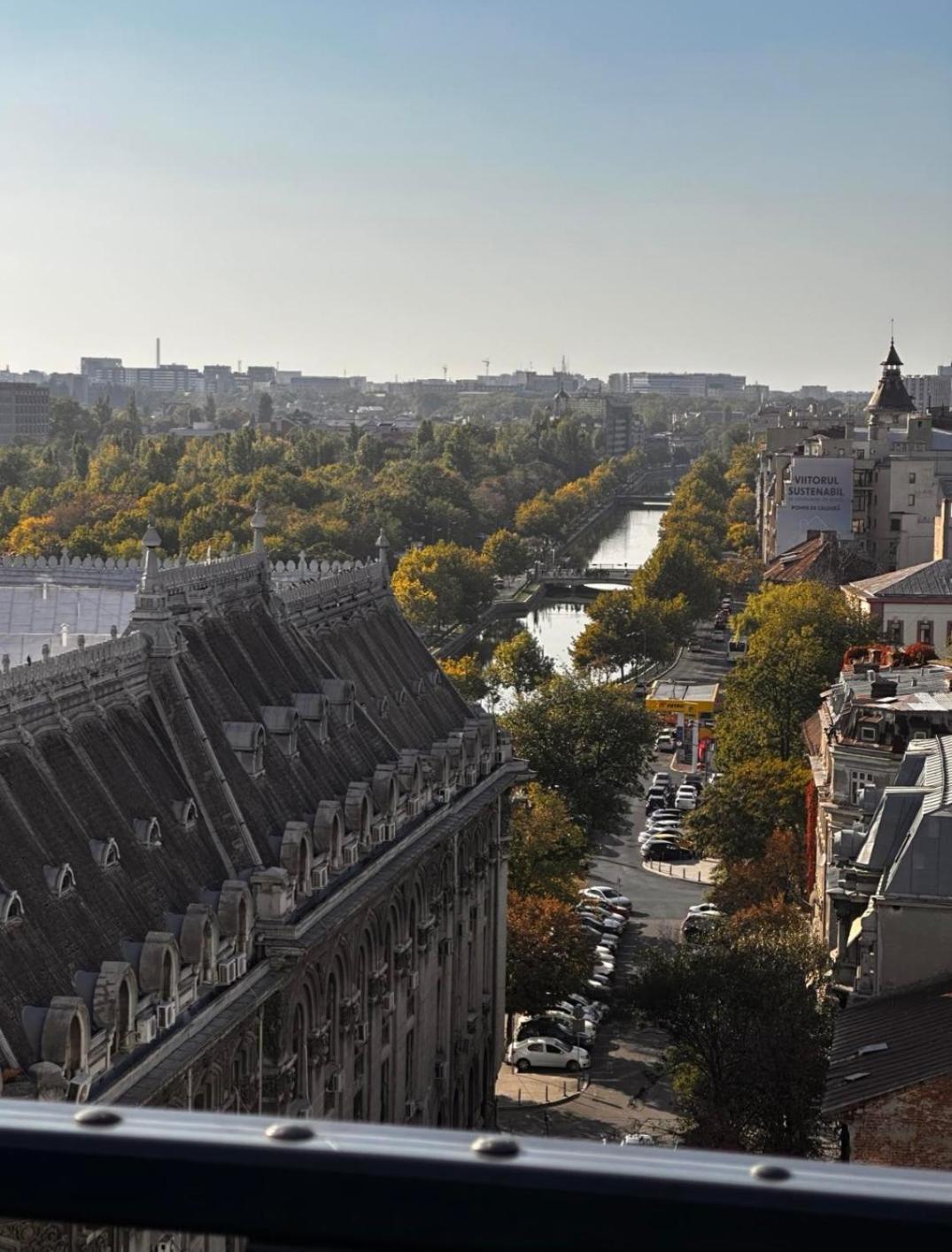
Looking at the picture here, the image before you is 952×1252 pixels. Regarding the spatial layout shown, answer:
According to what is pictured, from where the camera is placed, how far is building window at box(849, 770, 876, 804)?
68188 millimetres

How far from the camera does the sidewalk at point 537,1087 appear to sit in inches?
2323

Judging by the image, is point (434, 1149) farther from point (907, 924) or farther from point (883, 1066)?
point (907, 924)

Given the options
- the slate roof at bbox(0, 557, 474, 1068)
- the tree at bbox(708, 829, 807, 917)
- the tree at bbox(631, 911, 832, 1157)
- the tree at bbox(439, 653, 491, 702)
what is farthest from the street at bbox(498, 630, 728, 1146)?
the tree at bbox(439, 653, 491, 702)

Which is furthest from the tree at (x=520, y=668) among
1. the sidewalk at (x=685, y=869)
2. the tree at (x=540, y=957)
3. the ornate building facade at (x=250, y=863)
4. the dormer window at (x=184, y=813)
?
the dormer window at (x=184, y=813)

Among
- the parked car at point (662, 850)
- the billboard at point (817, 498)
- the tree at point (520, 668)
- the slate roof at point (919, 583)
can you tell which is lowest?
the parked car at point (662, 850)

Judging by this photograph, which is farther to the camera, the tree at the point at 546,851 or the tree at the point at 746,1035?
the tree at the point at 546,851

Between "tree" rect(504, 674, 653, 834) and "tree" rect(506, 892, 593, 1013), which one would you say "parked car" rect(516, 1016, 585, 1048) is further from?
"tree" rect(504, 674, 653, 834)

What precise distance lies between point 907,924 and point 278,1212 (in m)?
48.2

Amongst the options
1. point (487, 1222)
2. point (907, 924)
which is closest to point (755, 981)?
point (907, 924)

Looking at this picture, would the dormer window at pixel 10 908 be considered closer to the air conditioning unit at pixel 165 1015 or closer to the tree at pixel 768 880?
the air conditioning unit at pixel 165 1015

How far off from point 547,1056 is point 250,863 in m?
25.7

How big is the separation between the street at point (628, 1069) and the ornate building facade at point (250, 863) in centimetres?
232

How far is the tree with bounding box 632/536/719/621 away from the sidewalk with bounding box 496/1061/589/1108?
9828 centimetres

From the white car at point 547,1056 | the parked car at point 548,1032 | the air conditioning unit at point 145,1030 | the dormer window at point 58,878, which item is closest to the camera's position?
the air conditioning unit at point 145,1030
